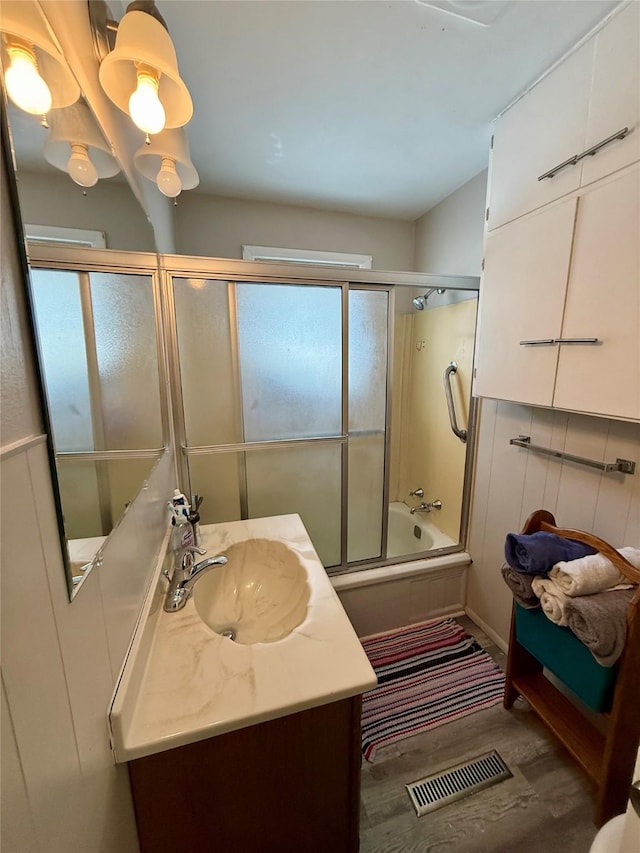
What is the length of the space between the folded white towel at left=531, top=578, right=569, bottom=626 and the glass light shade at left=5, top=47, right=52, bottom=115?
1.61 meters

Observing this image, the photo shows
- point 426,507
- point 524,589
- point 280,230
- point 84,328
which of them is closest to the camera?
point 84,328

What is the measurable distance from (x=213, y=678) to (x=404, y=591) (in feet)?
4.60

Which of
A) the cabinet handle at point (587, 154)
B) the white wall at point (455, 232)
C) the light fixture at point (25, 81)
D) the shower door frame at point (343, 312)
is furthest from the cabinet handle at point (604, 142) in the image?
the light fixture at point (25, 81)

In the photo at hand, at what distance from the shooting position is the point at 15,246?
1.31ft

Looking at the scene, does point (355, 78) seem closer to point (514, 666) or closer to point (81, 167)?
point (81, 167)

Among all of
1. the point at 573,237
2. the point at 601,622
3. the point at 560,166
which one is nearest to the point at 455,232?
the point at 560,166

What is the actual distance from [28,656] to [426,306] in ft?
8.42

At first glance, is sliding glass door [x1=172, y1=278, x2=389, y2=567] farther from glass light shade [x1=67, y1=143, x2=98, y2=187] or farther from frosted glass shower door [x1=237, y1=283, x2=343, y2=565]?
glass light shade [x1=67, y1=143, x2=98, y2=187]

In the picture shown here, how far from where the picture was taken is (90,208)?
0.73 meters

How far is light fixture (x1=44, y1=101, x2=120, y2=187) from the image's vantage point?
54 cm

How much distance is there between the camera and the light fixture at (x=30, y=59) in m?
0.41

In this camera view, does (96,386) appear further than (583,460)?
No

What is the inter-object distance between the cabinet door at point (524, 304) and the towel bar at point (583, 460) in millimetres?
267

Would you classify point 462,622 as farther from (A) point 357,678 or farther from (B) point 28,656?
(B) point 28,656
